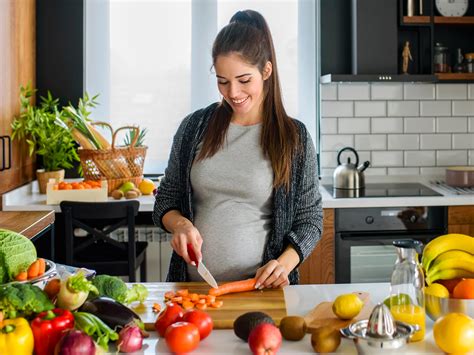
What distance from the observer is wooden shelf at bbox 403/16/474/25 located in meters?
4.18

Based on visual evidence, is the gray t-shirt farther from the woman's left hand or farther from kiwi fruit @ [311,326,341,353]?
kiwi fruit @ [311,326,341,353]

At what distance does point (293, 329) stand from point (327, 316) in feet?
0.56

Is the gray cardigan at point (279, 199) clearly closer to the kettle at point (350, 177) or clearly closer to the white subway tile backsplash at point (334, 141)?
the kettle at point (350, 177)

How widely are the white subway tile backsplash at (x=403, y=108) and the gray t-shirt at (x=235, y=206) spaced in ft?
7.80

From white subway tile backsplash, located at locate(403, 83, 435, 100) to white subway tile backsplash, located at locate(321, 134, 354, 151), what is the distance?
444 mm

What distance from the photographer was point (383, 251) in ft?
12.5

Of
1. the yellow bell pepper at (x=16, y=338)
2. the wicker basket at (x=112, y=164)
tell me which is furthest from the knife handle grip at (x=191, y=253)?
the wicker basket at (x=112, y=164)

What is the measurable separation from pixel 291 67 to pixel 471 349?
3.22 metres

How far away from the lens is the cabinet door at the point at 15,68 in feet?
12.0

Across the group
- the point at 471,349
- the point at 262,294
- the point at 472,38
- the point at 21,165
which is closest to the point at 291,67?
the point at 472,38

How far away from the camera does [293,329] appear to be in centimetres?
159

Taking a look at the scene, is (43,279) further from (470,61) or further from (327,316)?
(470,61)

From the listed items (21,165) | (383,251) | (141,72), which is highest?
(141,72)

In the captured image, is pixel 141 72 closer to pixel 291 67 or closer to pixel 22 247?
pixel 291 67
